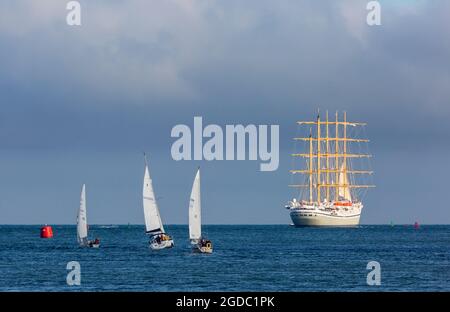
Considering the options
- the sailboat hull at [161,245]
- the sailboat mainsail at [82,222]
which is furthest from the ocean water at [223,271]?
the sailboat mainsail at [82,222]

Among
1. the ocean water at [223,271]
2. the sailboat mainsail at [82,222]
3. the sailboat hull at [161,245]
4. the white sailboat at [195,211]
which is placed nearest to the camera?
the ocean water at [223,271]

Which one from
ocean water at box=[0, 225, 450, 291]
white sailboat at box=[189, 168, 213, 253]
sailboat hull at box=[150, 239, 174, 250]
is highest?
white sailboat at box=[189, 168, 213, 253]

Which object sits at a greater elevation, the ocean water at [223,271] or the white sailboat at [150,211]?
the white sailboat at [150,211]

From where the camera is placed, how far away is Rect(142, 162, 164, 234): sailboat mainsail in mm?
112438

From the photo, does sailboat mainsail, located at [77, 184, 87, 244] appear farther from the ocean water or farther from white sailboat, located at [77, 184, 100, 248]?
the ocean water

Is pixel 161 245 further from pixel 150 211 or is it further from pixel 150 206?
pixel 150 206

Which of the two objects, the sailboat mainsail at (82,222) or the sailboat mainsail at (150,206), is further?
the sailboat mainsail at (82,222)

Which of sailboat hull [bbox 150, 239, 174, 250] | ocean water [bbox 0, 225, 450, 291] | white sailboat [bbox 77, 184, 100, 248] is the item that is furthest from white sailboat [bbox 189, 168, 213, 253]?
white sailboat [bbox 77, 184, 100, 248]

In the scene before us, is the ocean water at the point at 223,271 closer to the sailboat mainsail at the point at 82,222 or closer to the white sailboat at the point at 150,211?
the white sailboat at the point at 150,211

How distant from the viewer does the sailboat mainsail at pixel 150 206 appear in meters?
112

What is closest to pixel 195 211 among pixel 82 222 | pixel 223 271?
pixel 223 271
